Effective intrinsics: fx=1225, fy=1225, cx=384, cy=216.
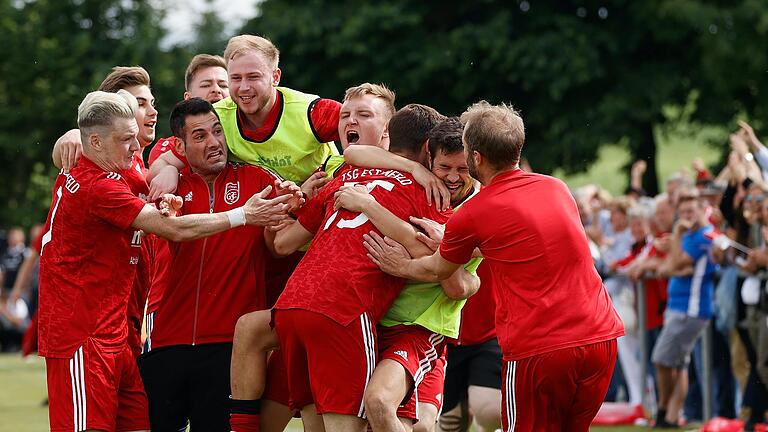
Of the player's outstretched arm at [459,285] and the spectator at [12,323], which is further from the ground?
the player's outstretched arm at [459,285]

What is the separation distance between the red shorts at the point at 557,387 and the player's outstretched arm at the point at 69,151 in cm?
275

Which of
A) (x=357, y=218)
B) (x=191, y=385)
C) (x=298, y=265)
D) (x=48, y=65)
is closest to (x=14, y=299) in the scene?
(x=48, y=65)

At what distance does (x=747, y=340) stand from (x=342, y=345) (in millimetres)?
6173

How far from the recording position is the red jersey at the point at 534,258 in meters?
6.37

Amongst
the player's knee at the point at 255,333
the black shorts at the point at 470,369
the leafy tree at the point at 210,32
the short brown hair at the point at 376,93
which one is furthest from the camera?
the leafy tree at the point at 210,32

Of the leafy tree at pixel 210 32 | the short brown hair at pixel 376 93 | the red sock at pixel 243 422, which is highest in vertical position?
the leafy tree at pixel 210 32

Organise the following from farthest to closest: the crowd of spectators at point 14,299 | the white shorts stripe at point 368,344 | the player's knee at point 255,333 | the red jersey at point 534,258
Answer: the crowd of spectators at point 14,299
the player's knee at point 255,333
the white shorts stripe at point 368,344
the red jersey at point 534,258

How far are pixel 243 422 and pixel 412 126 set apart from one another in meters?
1.95

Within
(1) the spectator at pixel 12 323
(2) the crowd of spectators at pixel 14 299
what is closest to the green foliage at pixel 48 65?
(2) the crowd of spectators at pixel 14 299

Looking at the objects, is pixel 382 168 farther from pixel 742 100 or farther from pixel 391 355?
pixel 742 100

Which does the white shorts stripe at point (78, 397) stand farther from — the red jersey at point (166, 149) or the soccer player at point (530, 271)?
the soccer player at point (530, 271)

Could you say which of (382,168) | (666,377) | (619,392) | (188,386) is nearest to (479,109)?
(382,168)

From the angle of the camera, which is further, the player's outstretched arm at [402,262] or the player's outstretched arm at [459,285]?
the player's outstretched arm at [459,285]

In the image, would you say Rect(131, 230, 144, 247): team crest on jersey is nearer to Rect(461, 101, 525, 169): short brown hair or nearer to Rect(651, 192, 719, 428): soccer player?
Rect(461, 101, 525, 169): short brown hair
